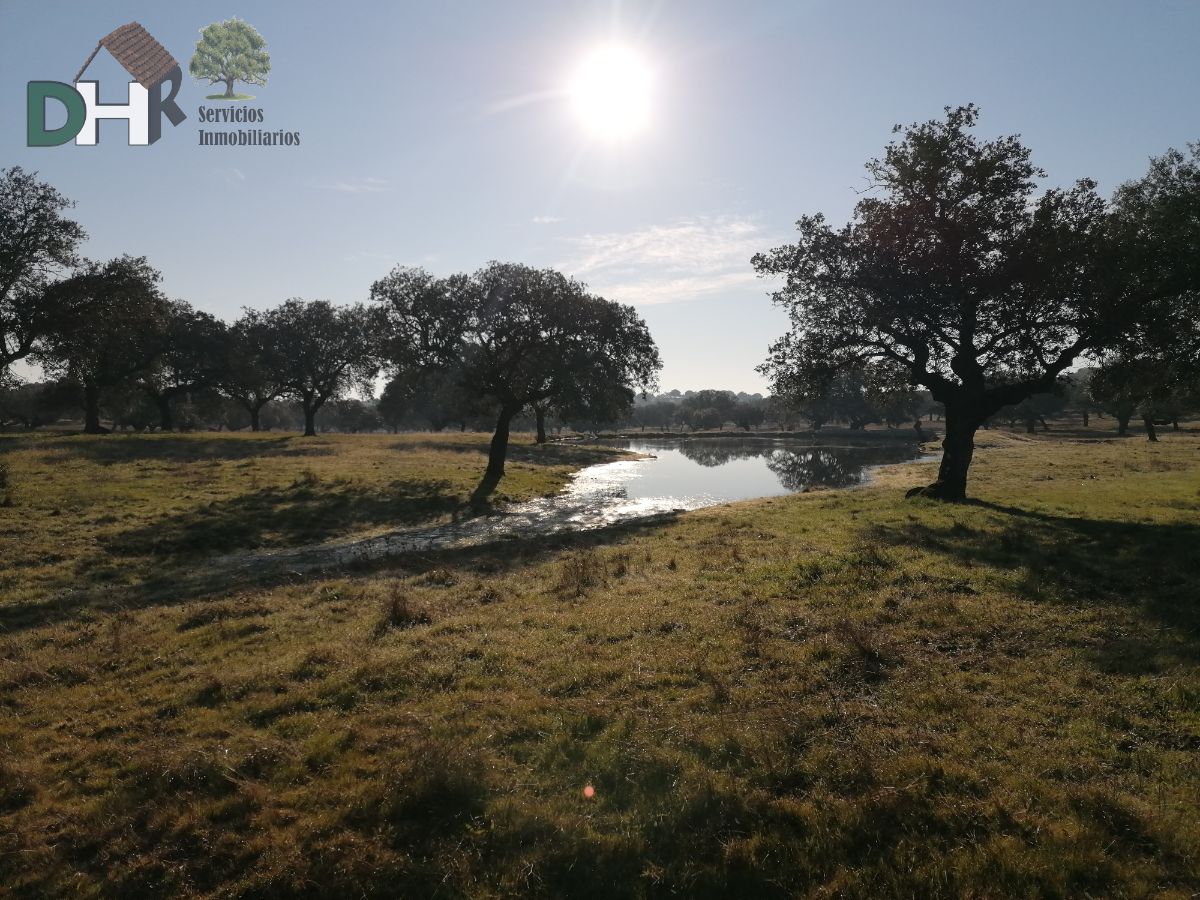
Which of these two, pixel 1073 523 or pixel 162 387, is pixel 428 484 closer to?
pixel 1073 523

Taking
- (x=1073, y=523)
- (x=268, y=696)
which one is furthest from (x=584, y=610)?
(x=1073, y=523)

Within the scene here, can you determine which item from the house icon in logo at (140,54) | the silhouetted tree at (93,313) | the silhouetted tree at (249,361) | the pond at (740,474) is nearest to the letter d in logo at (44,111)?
the house icon in logo at (140,54)

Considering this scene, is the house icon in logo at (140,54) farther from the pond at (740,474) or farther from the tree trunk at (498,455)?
the pond at (740,474)

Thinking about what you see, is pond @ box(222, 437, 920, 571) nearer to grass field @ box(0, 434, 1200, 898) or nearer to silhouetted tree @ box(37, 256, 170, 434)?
grass field @ box(0, 434, 1200, 898)

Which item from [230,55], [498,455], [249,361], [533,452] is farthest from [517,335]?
[249,361]

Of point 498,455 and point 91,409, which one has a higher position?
point 91,409

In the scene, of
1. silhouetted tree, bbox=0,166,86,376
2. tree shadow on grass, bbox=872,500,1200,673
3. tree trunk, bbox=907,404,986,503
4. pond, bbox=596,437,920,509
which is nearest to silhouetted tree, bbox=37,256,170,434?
silhouetted tree, bbox=0,166,86,376

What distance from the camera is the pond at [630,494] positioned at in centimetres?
2150

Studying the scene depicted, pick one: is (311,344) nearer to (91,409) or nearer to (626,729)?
(91,409)

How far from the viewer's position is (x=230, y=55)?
2758cm

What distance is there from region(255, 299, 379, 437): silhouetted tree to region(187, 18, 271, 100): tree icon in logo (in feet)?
148

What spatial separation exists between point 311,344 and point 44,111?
51.2 meters

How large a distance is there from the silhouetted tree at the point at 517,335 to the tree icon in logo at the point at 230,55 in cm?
1192

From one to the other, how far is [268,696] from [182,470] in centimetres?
3183
